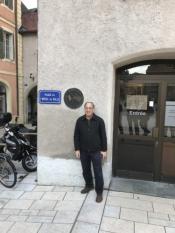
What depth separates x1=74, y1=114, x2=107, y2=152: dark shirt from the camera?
13.5ft

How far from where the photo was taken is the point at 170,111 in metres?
4.69

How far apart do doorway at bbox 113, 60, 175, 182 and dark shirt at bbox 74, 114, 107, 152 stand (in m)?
0.84

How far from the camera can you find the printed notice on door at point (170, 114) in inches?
184

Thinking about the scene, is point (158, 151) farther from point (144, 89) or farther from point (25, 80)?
point (25, 80)

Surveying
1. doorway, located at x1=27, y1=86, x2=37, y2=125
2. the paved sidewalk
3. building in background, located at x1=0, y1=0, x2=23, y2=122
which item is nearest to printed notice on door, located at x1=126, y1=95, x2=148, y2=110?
the paved sidewalk

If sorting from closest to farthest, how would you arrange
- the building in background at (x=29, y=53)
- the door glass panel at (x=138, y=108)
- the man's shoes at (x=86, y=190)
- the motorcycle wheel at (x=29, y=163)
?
1. the man's shoes at (x=86, y=190)
2. the door glass panel at (x=138, y=108)
3. the motorcycle wheel at (x=29, y=163)
4. the building in background at (x=29, y=53)

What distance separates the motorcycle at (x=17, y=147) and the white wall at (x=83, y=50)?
0.86 m

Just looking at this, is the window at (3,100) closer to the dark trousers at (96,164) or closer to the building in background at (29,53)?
the building in background at (29,53)

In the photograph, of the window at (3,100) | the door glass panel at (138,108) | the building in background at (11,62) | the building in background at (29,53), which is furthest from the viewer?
the building in background at (29,53)

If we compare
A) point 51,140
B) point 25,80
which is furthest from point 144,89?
point 25,80

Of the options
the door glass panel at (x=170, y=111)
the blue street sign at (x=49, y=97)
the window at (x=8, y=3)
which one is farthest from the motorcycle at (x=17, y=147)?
the window at (x=8, y=3)

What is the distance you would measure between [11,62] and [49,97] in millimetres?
10909

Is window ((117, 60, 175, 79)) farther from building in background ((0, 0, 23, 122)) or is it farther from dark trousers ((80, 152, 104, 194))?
building in background ((0, 0, 23, 122))

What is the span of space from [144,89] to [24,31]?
12.2 meters
